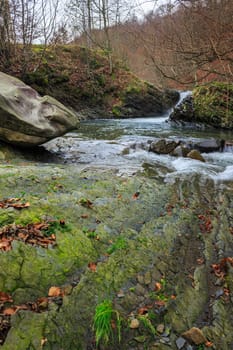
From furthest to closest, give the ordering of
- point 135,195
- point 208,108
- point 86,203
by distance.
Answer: point 208,108, point 135,195, point 86,203

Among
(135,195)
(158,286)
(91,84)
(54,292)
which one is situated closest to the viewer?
(54,292)

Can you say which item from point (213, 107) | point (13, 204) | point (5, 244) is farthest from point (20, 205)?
point (213, 107)

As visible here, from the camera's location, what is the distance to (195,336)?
6.45 ft

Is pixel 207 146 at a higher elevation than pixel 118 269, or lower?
higher

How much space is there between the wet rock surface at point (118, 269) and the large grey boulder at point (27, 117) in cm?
223

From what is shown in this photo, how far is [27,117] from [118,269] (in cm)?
466

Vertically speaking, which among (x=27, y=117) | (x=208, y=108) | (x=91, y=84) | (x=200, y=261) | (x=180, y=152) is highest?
(x=91, y=84)

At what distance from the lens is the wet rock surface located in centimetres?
192

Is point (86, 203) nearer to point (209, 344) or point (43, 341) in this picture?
point (43, 341)

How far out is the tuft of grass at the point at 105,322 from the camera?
1874mm

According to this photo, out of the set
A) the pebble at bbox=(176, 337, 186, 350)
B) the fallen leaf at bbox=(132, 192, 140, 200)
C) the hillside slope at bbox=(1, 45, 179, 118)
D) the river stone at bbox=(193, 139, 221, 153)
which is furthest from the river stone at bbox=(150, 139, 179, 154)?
the hillside slope at bbox=(1, 45, 179, 118)

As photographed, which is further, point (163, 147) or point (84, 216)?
point (163, 147)

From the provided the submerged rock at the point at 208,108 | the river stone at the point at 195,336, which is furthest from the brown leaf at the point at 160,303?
the submerged rock at the point at 208,108

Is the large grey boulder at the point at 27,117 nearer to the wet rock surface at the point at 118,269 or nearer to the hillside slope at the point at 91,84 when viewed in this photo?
the wet rock surface at the point at 118,269
